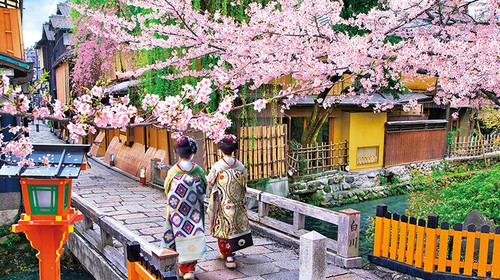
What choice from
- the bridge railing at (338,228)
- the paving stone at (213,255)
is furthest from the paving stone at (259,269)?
the bridge railing at (338,228)

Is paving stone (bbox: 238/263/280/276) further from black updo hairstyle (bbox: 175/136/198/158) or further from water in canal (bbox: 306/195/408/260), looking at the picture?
water in canal (bbox: 306/195/408/260)

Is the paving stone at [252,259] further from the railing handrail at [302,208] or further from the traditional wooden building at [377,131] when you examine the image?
the traditional wooden building at [377,131]

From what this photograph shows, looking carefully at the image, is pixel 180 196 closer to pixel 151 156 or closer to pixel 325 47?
pixel 325 47

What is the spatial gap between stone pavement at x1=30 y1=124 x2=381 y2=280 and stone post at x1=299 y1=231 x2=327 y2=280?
1.25 meters

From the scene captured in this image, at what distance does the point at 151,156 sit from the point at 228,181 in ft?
33.9

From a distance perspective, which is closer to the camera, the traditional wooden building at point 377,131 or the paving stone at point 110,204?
the paving stone at point 110,204

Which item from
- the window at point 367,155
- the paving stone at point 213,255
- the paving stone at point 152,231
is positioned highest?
the window at point 367,155

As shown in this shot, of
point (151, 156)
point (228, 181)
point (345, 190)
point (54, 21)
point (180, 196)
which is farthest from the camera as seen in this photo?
point (54, 21)

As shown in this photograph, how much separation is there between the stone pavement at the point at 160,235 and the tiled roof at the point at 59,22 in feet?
62.3

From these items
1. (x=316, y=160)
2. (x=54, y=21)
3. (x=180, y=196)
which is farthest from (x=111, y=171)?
(x=54, y=21)

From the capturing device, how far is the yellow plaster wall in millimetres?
17781

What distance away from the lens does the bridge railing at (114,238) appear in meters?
4.54

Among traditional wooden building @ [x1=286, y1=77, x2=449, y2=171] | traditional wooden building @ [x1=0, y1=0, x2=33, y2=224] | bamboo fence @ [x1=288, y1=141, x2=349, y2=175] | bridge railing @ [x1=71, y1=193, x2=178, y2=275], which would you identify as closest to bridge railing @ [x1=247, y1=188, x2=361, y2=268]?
bridge railing @ [x1=71, y1=193, x2=178, y2=275]

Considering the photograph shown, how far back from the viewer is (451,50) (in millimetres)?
6918
